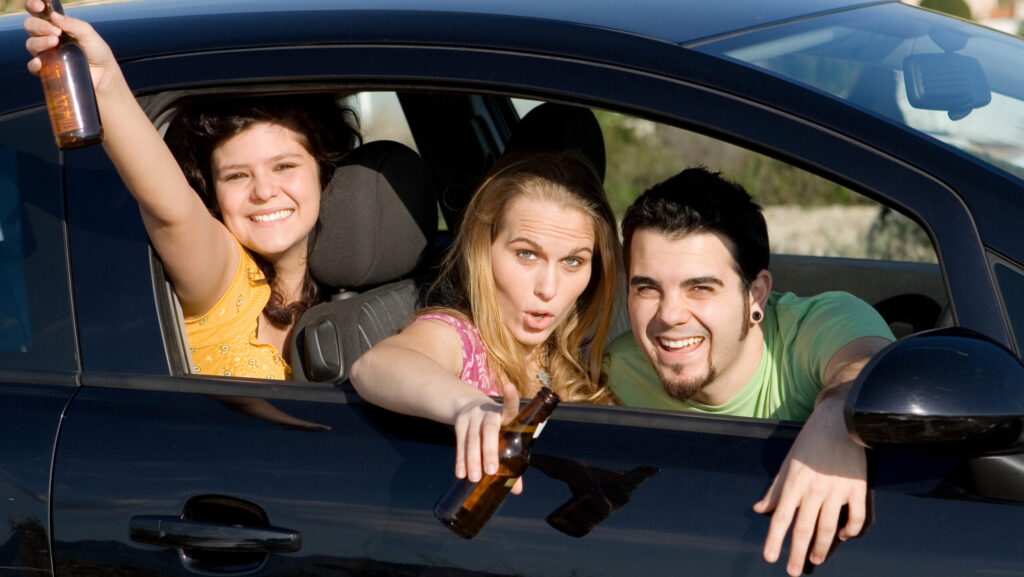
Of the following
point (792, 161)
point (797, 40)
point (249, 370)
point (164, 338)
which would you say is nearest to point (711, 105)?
point (792, 161)

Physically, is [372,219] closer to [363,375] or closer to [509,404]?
[363,375]

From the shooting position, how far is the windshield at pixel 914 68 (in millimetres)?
1797

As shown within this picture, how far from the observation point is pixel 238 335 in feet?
7.91

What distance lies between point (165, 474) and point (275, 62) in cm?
69

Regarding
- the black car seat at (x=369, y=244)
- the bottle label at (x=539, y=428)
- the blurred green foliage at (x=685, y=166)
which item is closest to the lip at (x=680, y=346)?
the bottle label at (x=539, y=428)

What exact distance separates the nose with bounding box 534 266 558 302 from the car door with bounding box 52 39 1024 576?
0.55 metres

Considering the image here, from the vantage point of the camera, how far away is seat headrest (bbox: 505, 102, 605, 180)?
2619 mm

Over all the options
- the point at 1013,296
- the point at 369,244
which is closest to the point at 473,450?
the point at 1013,296

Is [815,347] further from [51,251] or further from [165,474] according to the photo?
[51,251]

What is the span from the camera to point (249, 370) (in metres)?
2.35

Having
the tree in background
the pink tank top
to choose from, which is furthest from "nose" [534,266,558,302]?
the tree in background

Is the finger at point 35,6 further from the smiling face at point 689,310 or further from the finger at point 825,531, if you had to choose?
the finger at point 825,531

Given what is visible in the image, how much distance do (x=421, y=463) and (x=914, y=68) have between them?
111 centimetres

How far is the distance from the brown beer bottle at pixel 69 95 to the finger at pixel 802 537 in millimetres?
1185
